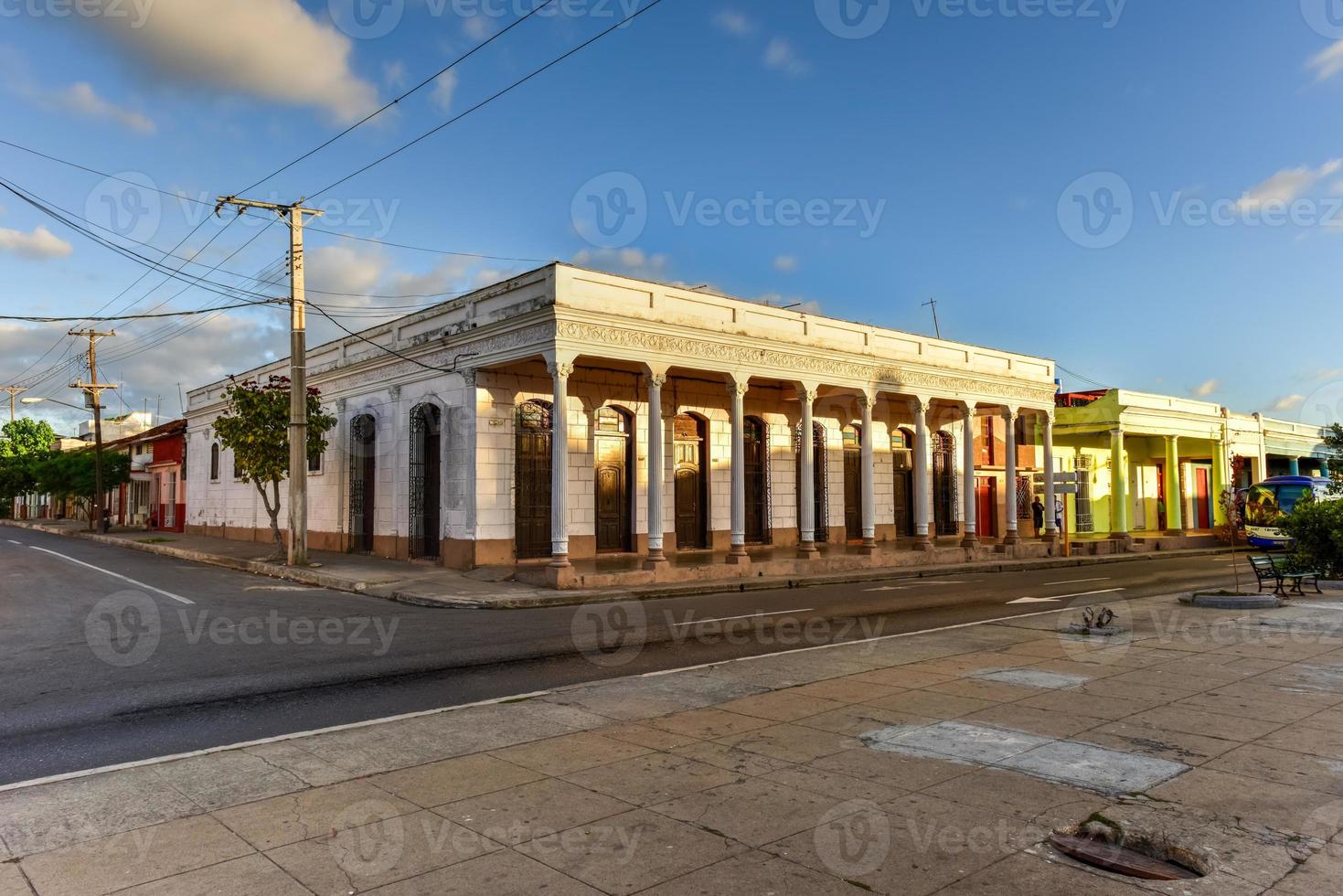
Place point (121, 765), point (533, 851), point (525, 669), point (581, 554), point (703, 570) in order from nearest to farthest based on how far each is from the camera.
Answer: point (533, 851), point (121, 765), point (525, 669), point (703, 570), point (581, 554)

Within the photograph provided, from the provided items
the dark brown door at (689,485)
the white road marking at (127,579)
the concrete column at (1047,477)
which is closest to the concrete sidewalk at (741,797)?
the white road marking at (127,579)

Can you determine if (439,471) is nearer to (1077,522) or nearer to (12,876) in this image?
(12,876)

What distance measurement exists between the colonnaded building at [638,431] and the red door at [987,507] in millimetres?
3987

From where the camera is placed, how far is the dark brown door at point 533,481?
21.8 meters

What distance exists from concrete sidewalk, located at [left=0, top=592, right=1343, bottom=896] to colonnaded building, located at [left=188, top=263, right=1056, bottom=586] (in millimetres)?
11453

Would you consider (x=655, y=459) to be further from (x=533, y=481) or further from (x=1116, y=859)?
(x=1116, y=859)

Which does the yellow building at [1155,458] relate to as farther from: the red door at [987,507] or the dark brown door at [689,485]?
the dark brown door at [689,485]

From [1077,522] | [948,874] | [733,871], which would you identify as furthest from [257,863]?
[1077,522]

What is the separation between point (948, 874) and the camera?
13.8 feet

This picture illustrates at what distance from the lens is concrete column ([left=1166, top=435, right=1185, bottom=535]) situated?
134 ft

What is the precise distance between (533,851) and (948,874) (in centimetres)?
207

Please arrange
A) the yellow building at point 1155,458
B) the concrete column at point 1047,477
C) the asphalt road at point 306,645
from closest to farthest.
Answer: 1. the asphalt road at point 306,645
2. the concrete column at point 1047,477
3. the yellow building at point 1155,458

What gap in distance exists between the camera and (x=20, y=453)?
3012 inches

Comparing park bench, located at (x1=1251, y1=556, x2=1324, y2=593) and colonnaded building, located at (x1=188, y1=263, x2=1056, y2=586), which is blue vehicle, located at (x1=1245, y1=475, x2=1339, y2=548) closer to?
colonnaded building, located at (x1=188, y1=263, x2=1056, y2=586)
